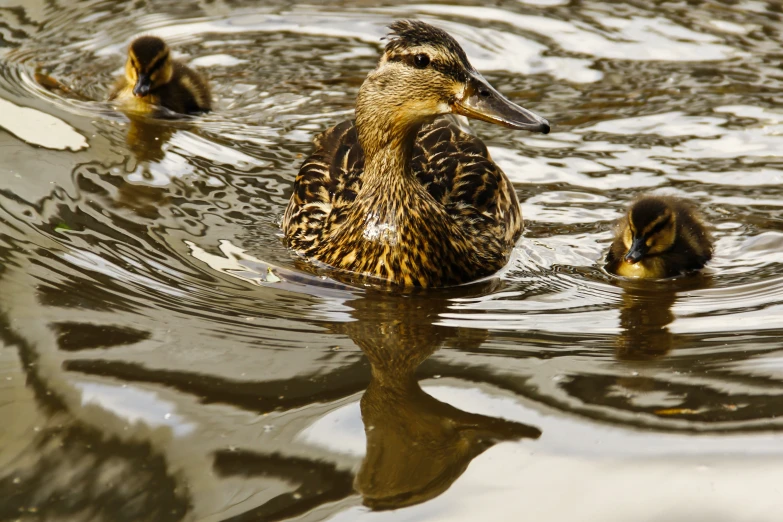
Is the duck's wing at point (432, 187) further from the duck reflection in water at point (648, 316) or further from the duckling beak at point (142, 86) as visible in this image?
the duckling beak at point (142, 86)

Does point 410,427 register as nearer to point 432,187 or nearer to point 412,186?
point 412,186

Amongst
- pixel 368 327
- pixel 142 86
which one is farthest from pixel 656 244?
pixel 142 86

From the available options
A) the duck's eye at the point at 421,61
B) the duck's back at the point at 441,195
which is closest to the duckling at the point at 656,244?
the duck's back at the point at 441,195

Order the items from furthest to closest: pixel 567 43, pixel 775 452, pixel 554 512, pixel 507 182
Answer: pixel 567 43 → pixel 507 182 → pixel 775 452 → pixel 554 512

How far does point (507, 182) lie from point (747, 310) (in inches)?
51.7

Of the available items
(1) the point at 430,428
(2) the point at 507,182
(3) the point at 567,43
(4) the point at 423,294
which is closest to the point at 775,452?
(1) the point at 430,428

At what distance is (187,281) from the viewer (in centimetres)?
359

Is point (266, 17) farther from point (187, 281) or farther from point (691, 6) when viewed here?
point (187, 281)

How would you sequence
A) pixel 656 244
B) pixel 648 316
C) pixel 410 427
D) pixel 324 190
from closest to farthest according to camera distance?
pixel 410 427
pixel 648 316
pixel 656 244
pixel 324 190

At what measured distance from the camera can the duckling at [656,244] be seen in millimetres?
4016

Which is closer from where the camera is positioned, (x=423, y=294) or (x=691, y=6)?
(x=423, y=294)

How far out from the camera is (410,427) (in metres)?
2.69

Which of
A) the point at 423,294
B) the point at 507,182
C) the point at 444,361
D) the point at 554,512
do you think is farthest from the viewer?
the point at 507,182

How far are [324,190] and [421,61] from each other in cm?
79
